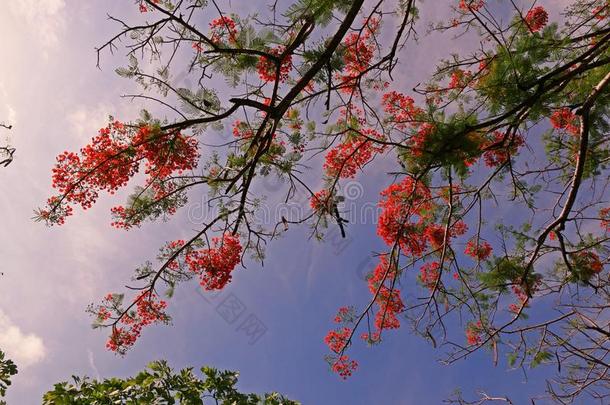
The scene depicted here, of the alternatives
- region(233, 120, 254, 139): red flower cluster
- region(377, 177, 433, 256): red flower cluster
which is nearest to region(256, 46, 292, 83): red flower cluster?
region(233, 120, 254, 139): red flower cluster

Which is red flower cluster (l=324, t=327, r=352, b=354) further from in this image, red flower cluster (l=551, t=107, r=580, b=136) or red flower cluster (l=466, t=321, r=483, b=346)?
red flower cluster (l=551, t=107, r=580, b=136)

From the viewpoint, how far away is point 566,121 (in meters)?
6.41

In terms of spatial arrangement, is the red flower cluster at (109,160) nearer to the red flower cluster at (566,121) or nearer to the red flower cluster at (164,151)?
the red flower cluster at (164,151)

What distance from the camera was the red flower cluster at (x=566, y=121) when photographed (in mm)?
6355

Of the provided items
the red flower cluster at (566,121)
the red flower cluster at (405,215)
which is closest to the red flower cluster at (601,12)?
the red flower cluster at (566,121)

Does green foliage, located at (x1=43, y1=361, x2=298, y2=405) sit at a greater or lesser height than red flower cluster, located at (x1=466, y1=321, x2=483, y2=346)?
lesser

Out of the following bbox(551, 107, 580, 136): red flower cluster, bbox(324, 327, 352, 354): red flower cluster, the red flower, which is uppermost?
bbox(551, 107, 580, 136): red flower cluster

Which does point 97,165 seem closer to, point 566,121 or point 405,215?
point 405,215

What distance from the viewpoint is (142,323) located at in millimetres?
5648

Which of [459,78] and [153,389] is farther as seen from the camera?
[459,78]

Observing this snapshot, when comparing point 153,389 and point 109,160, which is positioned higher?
point 109,160

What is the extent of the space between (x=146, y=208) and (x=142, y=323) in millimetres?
1741

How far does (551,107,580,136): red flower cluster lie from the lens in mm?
6355

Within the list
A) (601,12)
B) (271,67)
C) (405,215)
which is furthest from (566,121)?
(271,67)
